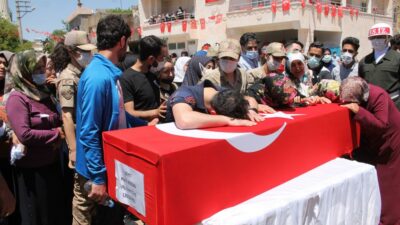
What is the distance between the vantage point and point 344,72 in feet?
14.9

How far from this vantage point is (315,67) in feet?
15.6

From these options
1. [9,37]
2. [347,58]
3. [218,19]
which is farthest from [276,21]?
[9,37]

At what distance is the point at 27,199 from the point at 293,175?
185cm

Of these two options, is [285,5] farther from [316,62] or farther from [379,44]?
[379,44]

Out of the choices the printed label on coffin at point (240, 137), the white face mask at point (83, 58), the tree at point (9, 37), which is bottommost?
the printed label on coffin at point (240, 137)

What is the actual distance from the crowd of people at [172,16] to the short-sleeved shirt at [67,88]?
24.1 metres

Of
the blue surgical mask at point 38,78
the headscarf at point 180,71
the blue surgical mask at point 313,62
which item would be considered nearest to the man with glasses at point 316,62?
the blue surgical mask at point 313,62

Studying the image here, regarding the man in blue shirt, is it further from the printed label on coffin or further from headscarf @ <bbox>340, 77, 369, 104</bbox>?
headscarf @ <bbox>340, 77, 369, 104</bbox>

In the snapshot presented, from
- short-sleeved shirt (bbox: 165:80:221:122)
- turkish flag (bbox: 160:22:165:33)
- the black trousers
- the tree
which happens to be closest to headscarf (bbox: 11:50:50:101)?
the black trousers

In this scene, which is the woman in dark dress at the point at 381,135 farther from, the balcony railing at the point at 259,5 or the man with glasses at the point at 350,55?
the balcony railing at the point at 259,5

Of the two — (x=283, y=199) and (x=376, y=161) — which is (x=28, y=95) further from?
(x=376, y=161)

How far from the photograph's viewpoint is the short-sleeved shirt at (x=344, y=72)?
439 centimetres

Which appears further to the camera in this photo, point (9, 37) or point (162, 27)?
point (9, 37)

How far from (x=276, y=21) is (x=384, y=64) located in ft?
53.5
